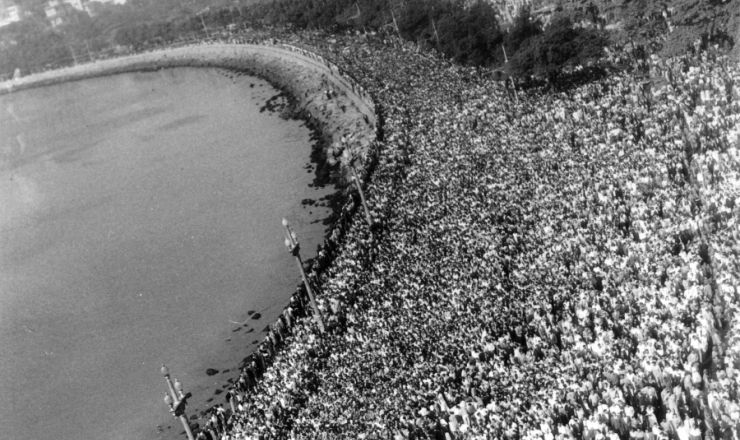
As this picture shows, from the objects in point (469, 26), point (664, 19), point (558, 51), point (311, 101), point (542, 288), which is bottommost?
point (542, 288)

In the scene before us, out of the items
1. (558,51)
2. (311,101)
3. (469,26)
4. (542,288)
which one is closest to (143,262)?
(469,26)

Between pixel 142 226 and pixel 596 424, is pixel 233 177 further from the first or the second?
pixel 596 424

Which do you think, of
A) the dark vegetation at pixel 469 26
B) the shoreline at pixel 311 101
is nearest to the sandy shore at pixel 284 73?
the shoreline at pixel 311 101

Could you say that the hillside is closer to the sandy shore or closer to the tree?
the tree

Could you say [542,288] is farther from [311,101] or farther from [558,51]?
[311,101]

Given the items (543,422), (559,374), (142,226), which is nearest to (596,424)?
(543,422)

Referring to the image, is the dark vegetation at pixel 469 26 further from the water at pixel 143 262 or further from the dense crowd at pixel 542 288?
the water at pixel 143 262
